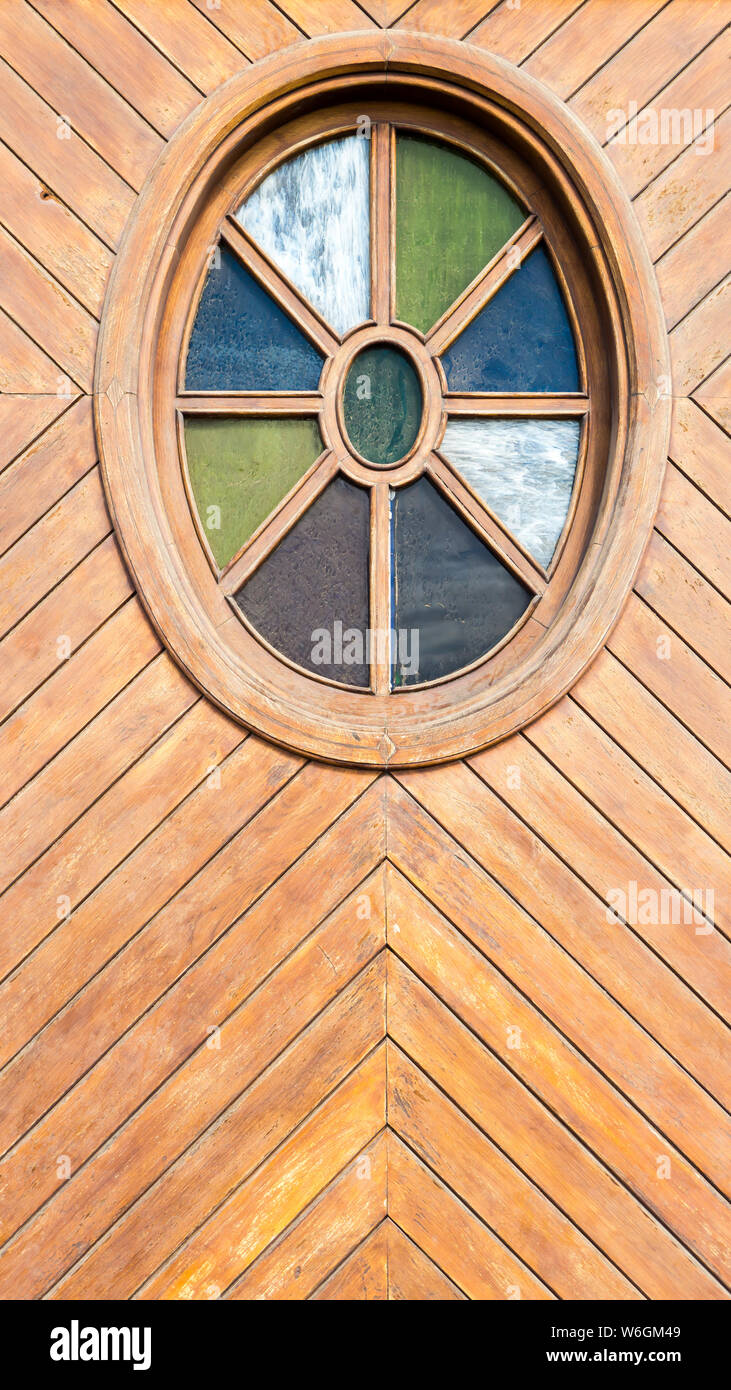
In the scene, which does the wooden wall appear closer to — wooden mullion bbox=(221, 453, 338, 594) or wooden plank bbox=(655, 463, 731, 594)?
wooden plank bbox=(655, 463, 731, 594)

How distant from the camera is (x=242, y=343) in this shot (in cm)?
244

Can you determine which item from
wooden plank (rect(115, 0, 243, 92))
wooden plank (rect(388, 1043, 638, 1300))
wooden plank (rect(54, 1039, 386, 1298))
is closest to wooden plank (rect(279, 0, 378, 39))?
wooden plank (rect(115, 0, 243, 92))

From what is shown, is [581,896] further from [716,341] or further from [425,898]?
[716,341]

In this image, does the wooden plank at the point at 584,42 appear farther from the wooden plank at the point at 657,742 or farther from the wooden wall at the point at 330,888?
the wooden plank at the point at 657,742

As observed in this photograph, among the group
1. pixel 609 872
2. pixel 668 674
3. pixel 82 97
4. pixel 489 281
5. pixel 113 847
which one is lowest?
pixel 609 872

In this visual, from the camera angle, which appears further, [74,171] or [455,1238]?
[74,171]

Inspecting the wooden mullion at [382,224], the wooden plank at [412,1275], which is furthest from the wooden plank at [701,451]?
the wooden plank at [412,1275]

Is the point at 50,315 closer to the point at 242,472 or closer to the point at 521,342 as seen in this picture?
the point at 242,472

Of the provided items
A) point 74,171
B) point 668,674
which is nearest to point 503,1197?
point 668,674

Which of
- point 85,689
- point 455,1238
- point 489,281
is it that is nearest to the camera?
point 455,1238

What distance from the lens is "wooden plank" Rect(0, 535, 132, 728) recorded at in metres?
2.33

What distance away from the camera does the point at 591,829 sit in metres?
2.31

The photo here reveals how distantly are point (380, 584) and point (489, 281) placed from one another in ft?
2.41

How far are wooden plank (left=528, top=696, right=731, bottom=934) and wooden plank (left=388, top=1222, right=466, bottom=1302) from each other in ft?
3.07
